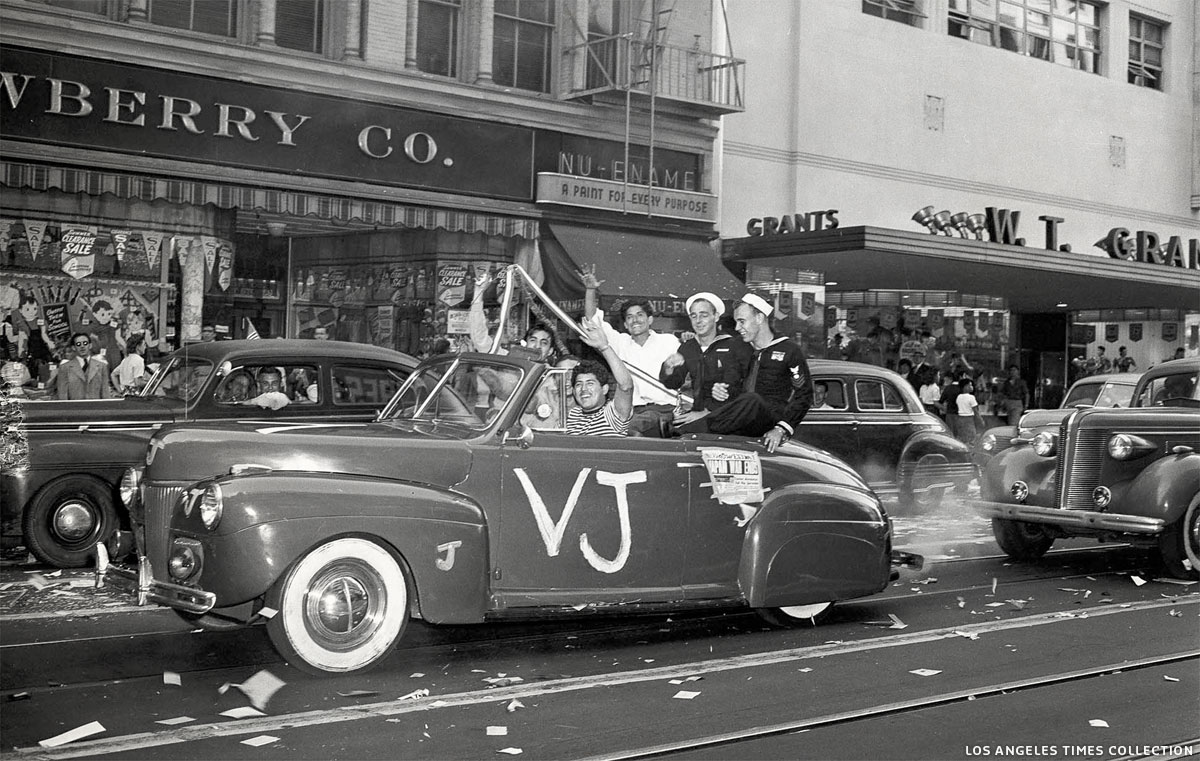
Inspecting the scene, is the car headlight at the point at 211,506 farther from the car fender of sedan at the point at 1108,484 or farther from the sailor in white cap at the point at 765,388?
the car fender of sedan at the point at 1108,484

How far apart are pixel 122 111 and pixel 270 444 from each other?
9602mm

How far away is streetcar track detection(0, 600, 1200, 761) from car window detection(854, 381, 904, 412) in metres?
5.38

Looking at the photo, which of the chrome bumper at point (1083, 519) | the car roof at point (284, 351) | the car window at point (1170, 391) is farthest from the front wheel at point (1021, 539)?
the car roof at point (284, 351)

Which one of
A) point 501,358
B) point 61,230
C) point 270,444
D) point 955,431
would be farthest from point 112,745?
point 955,431

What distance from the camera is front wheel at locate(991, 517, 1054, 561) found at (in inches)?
428

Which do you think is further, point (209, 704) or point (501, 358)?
point (501, 358)

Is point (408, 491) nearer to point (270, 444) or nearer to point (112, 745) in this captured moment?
point (270, 444)

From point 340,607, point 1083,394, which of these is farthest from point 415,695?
point 1083,394

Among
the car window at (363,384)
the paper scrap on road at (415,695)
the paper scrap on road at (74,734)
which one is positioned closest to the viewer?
the paper scrap on road at (74,734)

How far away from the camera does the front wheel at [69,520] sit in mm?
9172

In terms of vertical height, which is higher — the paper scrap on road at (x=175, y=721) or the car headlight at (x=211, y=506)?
the car headlight at (x=211, y=506)

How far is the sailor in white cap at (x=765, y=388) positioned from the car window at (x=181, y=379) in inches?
161

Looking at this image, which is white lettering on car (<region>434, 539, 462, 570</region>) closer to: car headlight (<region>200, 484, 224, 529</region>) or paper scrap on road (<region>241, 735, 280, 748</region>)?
car headlight (<region>200, 484, 224, 529</region>)

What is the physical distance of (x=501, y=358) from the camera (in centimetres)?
680
